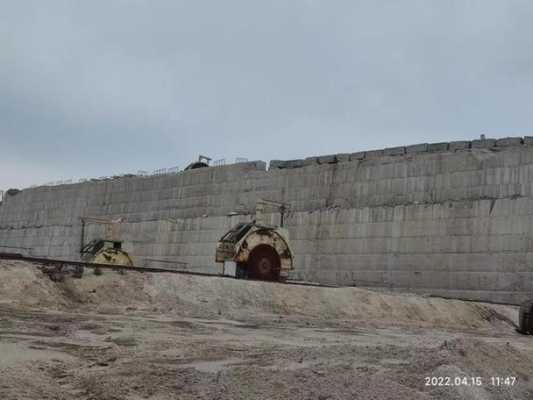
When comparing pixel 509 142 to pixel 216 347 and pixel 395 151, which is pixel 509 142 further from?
pixel 216 347

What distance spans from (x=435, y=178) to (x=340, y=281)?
5996 mm

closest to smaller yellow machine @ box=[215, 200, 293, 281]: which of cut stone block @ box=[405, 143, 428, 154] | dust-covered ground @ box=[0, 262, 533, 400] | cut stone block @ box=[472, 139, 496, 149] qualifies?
dust-covered ground @ box=[0, 262, 533, 400]

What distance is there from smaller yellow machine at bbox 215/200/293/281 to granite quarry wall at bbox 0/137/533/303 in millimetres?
5139

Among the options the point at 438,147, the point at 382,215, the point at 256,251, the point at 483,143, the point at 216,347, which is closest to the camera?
the point at 216,347

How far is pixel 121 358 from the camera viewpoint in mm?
9203

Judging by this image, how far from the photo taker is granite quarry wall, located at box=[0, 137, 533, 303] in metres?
26.2

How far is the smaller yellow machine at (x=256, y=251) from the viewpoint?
2459 centimetres

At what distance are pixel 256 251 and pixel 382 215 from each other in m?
7.00

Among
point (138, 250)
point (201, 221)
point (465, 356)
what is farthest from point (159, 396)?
point (138, 250)

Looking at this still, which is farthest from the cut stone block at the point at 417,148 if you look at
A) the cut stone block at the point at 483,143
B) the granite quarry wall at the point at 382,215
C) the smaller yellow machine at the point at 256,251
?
the smaller yellow machine at the point at 256,251

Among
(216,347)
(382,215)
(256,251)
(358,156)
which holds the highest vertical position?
(358,156)

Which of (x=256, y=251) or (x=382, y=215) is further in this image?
(x=382, y=215)

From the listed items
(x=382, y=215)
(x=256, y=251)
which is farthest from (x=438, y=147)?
(x=256, y=251)

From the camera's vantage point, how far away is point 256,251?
987 inches
